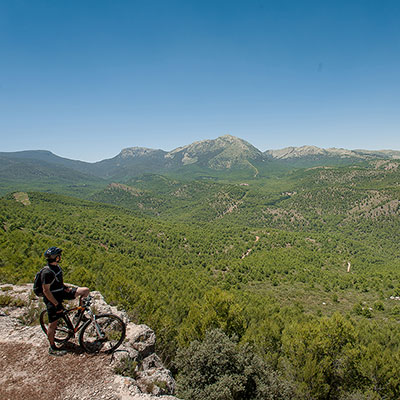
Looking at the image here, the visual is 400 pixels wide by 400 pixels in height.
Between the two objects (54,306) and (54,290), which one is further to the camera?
(54,306)

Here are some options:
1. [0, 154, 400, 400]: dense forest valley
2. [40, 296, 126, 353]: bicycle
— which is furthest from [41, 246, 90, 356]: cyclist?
[0, 154, 400, 400]: dense forest valley

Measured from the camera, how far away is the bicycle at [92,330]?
993 centimetres

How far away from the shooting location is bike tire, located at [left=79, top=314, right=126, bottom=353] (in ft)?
34.1

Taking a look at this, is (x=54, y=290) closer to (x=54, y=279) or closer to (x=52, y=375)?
(x=54, y=279)

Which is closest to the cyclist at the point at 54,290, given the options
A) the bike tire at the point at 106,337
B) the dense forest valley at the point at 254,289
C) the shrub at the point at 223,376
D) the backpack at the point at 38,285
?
the backpack at the point at 38,285

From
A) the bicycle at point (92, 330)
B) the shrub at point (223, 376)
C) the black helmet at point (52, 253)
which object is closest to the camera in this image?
the black helmet at point (52, 253)

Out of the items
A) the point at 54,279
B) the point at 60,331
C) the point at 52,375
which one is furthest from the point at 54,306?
the point at 52,375

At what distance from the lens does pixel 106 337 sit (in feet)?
35.1

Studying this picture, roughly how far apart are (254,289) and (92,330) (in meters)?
70.1

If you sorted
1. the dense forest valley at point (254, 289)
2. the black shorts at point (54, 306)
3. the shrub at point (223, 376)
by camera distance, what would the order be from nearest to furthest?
the black shorts at point (54, 306), the shrub at point (223, 376), the dense forest valley at point (254, 289)

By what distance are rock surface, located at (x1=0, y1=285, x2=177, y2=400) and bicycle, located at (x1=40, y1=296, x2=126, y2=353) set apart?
38 cm

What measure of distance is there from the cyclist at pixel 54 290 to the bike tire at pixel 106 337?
1.39 m

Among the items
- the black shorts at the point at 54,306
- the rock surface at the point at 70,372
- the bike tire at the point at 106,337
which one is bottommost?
the rock surface at the point at 70,372

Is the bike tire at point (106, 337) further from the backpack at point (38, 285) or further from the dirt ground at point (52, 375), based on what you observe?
the backpack at point (38, 285)
